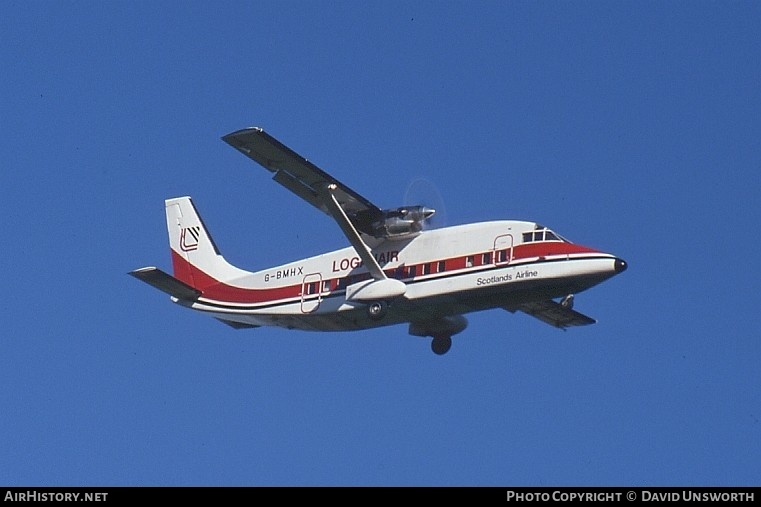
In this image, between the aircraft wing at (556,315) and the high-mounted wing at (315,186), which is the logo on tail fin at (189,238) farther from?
the aircraft wing at (556,315)

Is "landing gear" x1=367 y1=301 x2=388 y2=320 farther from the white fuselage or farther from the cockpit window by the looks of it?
the cockpit window

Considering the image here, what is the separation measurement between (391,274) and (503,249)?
2880 millimetres

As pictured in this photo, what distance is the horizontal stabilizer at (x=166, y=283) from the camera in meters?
34.7

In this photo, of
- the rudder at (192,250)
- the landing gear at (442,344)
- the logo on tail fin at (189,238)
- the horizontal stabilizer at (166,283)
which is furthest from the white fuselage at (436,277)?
the logo on tail fin at (189,238)

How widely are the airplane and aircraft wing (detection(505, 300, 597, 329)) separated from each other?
0.05 meters

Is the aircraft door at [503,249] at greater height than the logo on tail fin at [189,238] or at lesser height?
lesser

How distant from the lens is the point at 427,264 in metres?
33.0

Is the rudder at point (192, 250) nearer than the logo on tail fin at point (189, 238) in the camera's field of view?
Yes

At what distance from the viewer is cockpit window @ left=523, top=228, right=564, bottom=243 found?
3234cm

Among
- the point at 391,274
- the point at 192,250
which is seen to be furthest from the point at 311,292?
the point at 192,250

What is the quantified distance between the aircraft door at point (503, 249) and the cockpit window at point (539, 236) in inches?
14.7

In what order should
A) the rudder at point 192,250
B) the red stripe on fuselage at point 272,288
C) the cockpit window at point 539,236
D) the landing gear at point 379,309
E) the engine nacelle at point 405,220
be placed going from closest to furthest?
the red stripe on fuselage at point 272,288
the cockpit window at point 539,236
the landing gear at point 379,309
the engine nacelle at point 405,220
the rudder at point 192,250

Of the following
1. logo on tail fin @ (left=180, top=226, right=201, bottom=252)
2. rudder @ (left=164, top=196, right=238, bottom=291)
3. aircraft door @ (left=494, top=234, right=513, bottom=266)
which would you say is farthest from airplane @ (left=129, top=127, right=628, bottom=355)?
logo on tail fin @ (left=180, top=226, right=201, bottom=252)
